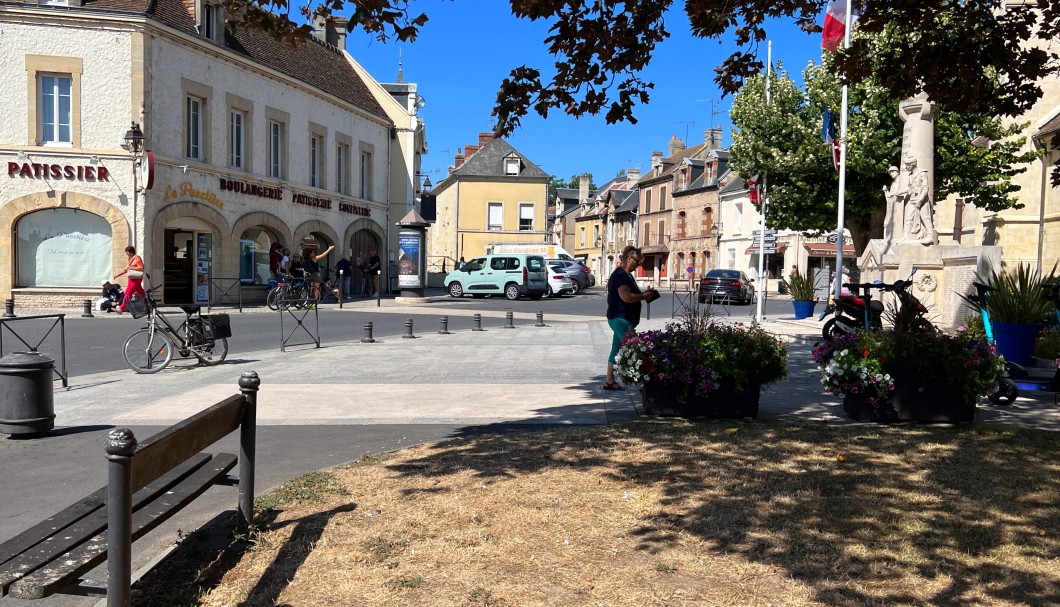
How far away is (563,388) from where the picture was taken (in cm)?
970

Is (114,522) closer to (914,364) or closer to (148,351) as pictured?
(914,364)

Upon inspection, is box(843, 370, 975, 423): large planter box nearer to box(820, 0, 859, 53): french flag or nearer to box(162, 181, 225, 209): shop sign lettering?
box(820, 0, 859, 53): french flag

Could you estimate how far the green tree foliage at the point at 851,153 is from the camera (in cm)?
2388

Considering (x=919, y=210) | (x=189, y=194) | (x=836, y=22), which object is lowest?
(x=919, y=210)

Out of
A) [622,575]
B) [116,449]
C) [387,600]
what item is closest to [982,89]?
[622,575]

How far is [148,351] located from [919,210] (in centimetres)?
1336

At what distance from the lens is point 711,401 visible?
7.27m

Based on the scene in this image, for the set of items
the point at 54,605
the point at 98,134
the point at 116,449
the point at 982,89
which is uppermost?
the point at 98,134

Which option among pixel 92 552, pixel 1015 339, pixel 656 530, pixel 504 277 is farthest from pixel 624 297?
pixel 504 277

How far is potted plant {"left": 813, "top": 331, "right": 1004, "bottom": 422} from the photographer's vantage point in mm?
6902

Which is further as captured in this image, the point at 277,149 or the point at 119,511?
the point at 277,149

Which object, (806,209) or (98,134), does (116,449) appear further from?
(806,209)

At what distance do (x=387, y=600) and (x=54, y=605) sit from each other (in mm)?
1442

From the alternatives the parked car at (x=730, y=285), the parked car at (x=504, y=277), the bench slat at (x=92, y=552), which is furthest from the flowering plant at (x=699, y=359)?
the parked car at (x=504, y=277)
